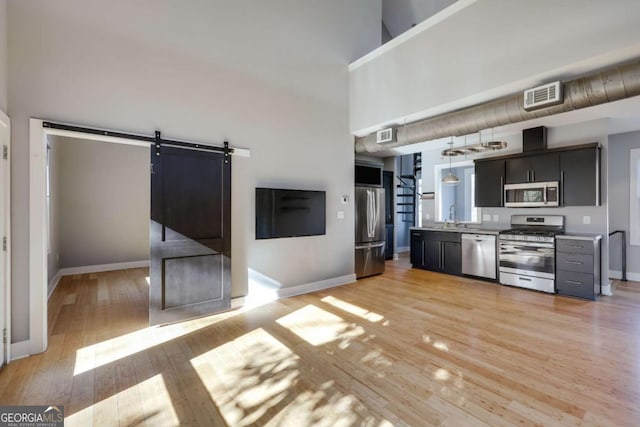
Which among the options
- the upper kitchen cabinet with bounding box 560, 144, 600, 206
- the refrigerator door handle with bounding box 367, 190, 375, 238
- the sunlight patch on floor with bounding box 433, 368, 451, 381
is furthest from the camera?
the refrigerator door handle with bounding box 367, 190, 375, 238

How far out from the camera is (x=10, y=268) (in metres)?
2.67

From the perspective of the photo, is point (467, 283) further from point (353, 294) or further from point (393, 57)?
point (393, 57)

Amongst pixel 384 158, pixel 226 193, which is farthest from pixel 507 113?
pixel 384 158

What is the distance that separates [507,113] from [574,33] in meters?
0.94

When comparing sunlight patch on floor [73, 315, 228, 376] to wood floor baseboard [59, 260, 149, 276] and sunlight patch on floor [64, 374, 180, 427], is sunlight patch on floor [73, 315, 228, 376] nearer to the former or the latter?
sunlight patch on floor [64, 374, 180, 427]

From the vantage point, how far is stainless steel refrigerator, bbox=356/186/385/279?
5.67 metres

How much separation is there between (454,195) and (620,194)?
2920 mm

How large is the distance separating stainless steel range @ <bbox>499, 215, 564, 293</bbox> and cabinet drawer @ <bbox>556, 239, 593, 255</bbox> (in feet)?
0.29

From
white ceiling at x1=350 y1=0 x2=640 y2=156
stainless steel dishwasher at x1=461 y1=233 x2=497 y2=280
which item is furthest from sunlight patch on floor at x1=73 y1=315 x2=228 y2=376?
stainless steel dishwasher at x1=461 y1=233 x2=497 y2=280

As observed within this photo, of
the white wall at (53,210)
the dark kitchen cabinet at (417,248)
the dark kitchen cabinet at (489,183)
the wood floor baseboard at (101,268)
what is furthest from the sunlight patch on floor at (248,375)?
the wood floor baseboard at (101,268)

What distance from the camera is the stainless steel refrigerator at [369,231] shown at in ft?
18.6

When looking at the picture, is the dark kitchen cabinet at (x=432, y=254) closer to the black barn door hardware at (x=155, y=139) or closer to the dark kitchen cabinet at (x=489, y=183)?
the dark kitchen cabinet at (x=489, y=183)

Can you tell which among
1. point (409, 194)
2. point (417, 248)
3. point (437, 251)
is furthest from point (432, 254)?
point (409, 194)

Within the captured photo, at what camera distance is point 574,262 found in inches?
174
